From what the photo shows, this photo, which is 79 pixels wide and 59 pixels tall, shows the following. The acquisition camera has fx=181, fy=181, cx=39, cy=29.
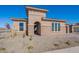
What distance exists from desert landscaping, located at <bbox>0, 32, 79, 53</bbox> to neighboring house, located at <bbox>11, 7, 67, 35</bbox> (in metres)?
0.12

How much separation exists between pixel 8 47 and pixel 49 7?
1.32 m

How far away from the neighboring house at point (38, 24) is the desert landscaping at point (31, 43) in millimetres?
118

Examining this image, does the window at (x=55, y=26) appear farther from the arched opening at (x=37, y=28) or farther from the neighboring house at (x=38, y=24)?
the arched opening at (x=37, y=28)

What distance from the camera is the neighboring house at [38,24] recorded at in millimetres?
4188

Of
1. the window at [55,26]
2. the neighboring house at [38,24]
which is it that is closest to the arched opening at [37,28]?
the neighboring house at [38,24]

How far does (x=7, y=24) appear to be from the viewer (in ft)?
13.6

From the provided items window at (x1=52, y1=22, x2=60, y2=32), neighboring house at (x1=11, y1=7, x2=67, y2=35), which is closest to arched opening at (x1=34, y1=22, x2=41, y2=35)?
neighboring house at (x1=11, y1=7, x2=67, y2=35)

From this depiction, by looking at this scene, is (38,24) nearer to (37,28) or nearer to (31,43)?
(37,28)

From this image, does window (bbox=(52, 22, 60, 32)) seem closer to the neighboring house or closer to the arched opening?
the neighboring house

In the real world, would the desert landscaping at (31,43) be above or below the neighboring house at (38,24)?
below

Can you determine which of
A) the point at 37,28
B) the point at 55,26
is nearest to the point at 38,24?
the point at 37,28

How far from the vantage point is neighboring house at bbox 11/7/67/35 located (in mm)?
4188
